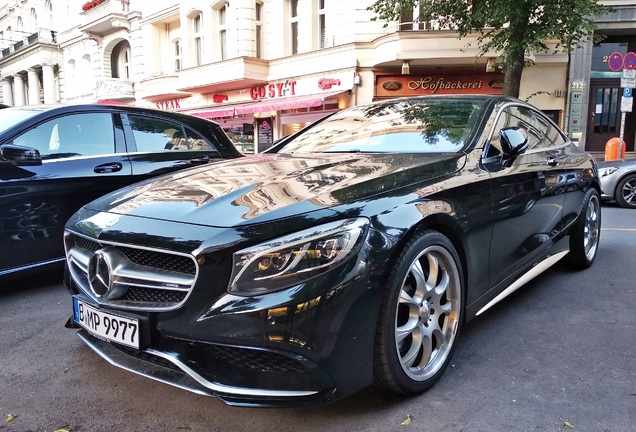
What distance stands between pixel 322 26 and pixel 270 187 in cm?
1559

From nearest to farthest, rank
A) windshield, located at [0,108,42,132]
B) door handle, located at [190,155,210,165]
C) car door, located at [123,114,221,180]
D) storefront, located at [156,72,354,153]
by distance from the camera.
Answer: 1. windshield, located at [0,108,42,132]
2. car door, located at [123,114,221,180]
3. door handle, located at [190,155,210,165]
4. storefront, located at [156,72,354,153]

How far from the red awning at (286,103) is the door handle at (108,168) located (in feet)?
37.7

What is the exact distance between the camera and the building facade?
14086 millimetres

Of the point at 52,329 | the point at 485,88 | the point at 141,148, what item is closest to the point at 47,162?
the point at 141,148

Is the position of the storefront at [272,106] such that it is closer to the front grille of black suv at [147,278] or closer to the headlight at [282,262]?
the front grille of black suv at [147,278]

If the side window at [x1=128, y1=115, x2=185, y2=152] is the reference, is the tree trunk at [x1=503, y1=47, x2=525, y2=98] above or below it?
above

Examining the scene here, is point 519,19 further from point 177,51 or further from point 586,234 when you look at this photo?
point 177,51

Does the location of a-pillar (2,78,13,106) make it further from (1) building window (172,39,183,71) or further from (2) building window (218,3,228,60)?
(2) building window (218,3,228,60)

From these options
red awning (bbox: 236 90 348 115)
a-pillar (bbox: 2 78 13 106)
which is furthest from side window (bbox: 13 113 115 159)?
a-pillar (bbox: 2 78 13 106)

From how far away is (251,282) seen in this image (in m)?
1.73

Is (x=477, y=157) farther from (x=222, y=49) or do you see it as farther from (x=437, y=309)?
(x=222, y=49)

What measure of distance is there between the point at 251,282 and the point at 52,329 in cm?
201

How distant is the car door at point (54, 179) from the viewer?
348 cm

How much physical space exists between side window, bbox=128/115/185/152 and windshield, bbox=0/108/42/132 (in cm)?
77
